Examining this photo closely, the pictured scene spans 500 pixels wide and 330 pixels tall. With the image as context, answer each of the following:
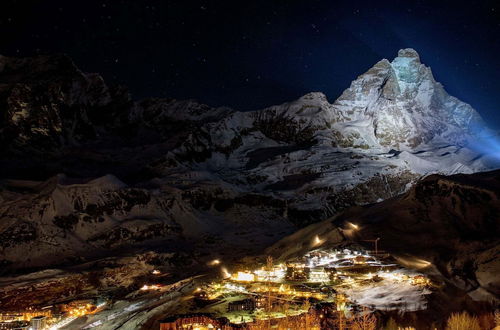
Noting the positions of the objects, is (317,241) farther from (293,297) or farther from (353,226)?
(293,297)

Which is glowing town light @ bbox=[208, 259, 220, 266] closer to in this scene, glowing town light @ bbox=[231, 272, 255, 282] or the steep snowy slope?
the steep snowy slope

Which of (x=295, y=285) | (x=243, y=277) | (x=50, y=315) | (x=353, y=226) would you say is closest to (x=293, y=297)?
(x=295, y=285)

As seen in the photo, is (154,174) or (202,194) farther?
(154,174)

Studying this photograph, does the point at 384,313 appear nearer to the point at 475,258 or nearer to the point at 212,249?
the point at 475,258

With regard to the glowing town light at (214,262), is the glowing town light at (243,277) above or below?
below

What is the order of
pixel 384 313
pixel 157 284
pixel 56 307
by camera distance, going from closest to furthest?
pixel 384 313
pixel 56 307
pixel 157 284

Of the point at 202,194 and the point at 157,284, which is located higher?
the point at 202,194

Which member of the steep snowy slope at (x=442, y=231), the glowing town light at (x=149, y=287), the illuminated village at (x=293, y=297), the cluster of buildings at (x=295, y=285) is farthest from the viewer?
the glowing town light at (x=149, y=287)

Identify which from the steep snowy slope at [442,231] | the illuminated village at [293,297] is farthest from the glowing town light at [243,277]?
the steep snowy slope at [442,231]

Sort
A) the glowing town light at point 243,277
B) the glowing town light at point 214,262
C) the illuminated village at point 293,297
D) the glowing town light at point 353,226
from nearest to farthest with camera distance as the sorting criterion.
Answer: the illuminated village at point 293,297 → the glowing town light at point 243,277 → the glowing town light at point 353,226 → the glowing town light at point 214,262

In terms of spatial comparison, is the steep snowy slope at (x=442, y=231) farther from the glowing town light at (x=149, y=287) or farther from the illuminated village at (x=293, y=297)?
the glowing town light at (x=149, y=287)

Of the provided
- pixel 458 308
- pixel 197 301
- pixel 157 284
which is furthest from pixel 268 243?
pixel 458 308
